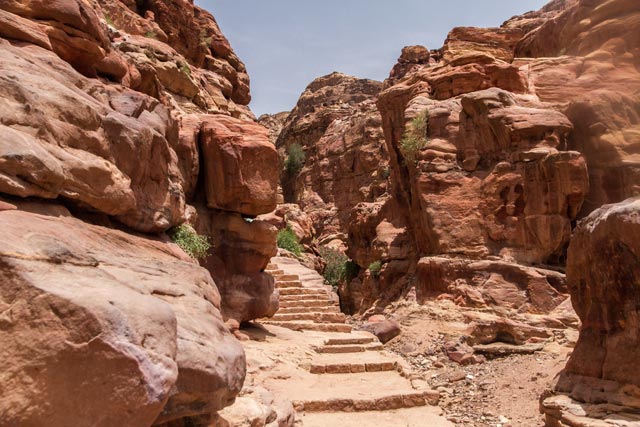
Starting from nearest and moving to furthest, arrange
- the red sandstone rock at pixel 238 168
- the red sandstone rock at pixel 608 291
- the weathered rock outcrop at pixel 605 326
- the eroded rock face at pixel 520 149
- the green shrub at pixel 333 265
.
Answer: the weathered rock outcrop at pixel 605 326 < the red sandstone rock at pixel 608 291 < the red sandstone rock at pixel 238 168 < the eroded rock face at pixel 520 149 < the green shrub at pixel 333 265

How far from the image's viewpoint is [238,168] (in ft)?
31.2

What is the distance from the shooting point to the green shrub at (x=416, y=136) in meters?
14.8

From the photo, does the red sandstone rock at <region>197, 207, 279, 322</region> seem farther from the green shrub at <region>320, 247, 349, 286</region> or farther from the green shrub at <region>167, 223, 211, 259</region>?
the green shrub at <region>320, 247, 349, 286</region>

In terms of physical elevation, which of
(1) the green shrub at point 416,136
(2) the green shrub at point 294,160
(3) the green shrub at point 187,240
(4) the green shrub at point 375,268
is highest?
(2) the green shrub at point 294,160

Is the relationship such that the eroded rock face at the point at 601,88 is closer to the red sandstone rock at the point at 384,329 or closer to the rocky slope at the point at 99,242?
the red sandstone rock at the point at 384,329

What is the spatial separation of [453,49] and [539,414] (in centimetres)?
2071

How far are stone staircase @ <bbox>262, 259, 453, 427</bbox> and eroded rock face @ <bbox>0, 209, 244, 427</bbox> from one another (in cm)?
336

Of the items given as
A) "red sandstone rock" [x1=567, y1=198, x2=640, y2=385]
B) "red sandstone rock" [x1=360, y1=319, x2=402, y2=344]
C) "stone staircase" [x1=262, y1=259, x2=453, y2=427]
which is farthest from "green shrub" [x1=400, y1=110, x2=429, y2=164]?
"red sandstone rock" [x1=567, y1=198, x2=640, y2=385]

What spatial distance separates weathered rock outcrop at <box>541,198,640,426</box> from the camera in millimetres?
5641

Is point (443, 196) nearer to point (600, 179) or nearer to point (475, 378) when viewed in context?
point (600, 179)

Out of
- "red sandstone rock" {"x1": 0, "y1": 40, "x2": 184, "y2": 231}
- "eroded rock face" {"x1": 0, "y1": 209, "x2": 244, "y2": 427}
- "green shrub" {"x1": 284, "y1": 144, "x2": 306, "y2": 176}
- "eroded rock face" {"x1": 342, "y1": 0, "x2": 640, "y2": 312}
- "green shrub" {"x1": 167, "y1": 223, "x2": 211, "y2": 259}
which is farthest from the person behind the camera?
"green shrub" {"x1": 284, "y1": 144, "x2": 306, "y2": 176}

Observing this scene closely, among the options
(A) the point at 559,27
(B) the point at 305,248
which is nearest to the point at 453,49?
(A) the point at 559,27

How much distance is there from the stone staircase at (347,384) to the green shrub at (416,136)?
17.6ft

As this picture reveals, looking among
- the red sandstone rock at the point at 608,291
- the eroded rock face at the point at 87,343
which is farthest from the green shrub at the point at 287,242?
the eroded rock face at the point at 87,343
